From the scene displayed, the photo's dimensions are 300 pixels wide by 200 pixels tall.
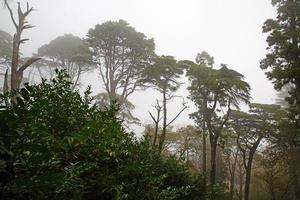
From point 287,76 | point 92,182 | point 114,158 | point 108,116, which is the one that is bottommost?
point 92,182

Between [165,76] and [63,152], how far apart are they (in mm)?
16922

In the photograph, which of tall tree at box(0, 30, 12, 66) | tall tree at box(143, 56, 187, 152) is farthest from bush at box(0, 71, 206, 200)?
tall tree at box(0, 30, 12, 66)

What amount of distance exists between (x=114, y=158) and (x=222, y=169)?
2190cm

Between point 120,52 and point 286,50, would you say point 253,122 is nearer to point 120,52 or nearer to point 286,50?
point 286,50

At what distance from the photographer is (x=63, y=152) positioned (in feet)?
8.74

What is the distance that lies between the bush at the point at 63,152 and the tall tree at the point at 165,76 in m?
14.7

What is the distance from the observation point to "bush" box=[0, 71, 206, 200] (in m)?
1.65

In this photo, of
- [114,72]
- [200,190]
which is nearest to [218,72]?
[114,72]

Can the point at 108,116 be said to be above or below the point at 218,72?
below

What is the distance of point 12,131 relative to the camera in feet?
5.27

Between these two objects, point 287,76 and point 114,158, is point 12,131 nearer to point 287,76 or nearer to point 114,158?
point 114,158

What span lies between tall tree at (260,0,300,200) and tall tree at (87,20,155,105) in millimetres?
9751

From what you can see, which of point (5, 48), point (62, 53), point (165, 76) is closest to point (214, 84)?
point (165, 76)

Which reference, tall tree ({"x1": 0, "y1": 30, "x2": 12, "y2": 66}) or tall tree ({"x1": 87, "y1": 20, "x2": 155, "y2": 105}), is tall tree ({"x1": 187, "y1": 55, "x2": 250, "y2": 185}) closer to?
tall tree ({"x1": 87, "y1": 20, "x2": 155, "y2": 105})
